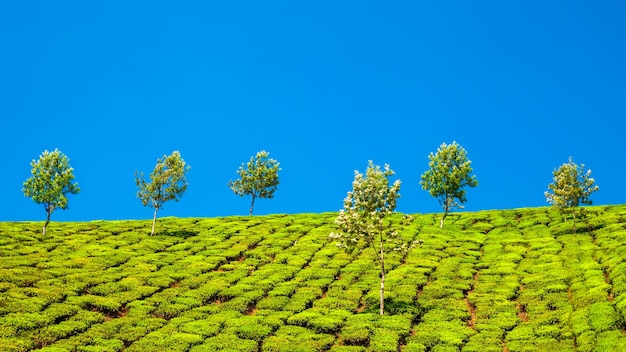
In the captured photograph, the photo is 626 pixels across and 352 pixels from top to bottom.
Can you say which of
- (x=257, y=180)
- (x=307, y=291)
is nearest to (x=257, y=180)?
(x=257, y=180)

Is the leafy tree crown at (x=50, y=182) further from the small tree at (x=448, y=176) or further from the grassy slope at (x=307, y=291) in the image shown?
the small tree at (x=448, y=176)

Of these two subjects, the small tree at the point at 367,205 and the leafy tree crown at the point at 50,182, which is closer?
the small tree at the point at 367,205

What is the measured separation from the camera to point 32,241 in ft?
231

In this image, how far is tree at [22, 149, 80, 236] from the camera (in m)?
73.3

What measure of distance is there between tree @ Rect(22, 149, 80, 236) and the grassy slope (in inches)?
193

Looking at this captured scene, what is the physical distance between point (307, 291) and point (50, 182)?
4116cm

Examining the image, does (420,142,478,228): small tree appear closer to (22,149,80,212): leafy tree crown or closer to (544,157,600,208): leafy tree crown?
(544,157,600,208): leafy tree crown

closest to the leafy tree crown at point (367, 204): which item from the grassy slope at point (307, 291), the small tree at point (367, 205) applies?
the small tree at point (367, 205)

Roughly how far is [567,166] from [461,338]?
1596 inches

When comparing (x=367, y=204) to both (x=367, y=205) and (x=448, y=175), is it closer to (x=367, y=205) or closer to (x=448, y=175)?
(x=367, y=205)

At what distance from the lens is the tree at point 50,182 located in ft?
241

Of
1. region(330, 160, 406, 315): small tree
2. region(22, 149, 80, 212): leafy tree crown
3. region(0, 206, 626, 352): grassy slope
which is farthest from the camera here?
region(22, 149, 80, 212): leafy tree crown

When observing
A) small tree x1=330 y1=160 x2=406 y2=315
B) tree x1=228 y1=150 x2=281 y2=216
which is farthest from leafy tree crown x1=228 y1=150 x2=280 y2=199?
small tree x1=330 y1=160 x2=406 y2=315

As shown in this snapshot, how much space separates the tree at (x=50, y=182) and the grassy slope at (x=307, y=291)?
16.1 feet
